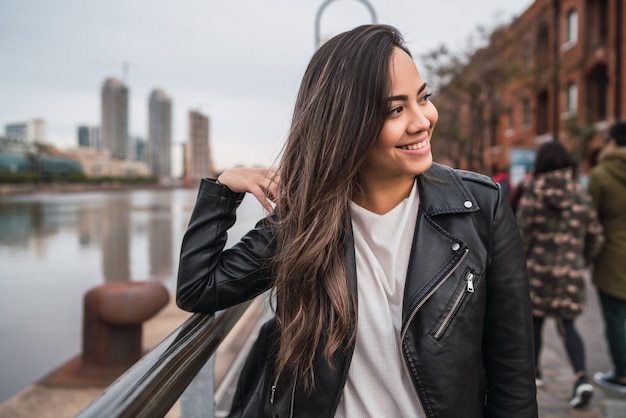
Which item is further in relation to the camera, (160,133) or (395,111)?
(160,133)

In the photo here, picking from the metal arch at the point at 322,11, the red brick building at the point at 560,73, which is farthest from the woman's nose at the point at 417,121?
the red brick building at the point at 560,73

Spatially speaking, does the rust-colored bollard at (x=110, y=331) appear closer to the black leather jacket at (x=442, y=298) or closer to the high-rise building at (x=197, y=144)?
the black leather jacket at (x=442, y=298)

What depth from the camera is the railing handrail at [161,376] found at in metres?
0.87

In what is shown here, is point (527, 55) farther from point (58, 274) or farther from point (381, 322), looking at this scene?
point (381, 322)

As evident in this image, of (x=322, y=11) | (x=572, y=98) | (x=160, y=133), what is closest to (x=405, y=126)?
(x=322, y=11)

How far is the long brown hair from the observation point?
4.24 ft

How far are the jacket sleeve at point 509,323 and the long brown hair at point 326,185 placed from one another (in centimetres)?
36

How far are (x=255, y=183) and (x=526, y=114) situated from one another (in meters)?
30.1

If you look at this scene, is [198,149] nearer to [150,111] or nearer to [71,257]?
[150,111]

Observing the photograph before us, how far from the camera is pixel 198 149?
158 meters

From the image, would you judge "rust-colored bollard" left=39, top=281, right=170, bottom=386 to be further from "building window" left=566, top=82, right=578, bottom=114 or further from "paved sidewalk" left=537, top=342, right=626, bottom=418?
"building window" left=566, top=82, right=578, bottom=114

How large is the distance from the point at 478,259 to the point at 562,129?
84.0ft

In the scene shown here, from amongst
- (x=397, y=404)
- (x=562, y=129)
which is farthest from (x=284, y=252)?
(x=562, y=129)

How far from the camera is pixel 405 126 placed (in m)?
1.31
